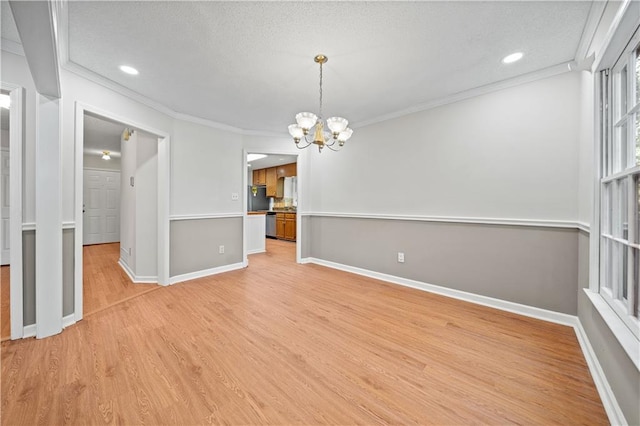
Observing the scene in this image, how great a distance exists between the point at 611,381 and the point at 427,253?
1.98m

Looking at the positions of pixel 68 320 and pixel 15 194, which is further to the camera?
pixel 68 320

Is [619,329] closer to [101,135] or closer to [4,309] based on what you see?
[4,309]

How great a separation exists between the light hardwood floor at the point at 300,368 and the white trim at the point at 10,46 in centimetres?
227

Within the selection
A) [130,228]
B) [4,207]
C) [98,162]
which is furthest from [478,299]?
[98,162]

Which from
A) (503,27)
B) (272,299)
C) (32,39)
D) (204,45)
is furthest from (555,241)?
(32,39)

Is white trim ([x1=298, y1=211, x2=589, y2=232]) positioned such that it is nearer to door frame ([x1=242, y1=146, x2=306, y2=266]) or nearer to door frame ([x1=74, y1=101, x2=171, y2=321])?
door frame ([x1=242, y1=146, x2=306, y2=266])

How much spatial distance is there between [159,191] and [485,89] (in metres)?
4.17

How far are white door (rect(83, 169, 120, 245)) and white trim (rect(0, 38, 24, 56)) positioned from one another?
19.2ft

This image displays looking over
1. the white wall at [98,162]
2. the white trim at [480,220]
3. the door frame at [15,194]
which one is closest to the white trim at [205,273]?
the door frame at [15,194]

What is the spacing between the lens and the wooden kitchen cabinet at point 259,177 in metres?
8.80

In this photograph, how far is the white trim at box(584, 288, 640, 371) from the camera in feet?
3.54

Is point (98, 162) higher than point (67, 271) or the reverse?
higher

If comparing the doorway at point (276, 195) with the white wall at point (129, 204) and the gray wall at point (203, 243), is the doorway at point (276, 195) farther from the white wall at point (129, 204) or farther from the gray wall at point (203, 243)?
the white wall at point (129, 204)

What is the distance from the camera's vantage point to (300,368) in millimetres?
1740
